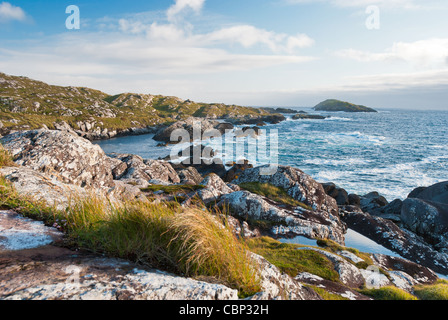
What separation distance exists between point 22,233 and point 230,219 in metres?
11.3

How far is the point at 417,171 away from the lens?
2062 inches

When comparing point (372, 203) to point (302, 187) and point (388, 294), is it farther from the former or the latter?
point (388, 294)

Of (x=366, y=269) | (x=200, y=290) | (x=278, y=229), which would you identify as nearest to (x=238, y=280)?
(x=200, y=290)

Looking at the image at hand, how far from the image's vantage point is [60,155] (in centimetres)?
1412

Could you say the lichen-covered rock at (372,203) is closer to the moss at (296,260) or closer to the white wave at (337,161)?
the white wave at (337,161)

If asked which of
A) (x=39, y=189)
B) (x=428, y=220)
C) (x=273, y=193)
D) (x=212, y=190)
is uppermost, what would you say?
(x=39, y=189)

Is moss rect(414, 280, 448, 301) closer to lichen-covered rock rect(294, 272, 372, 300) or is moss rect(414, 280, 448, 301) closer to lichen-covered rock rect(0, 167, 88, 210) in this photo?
lichen-covered rock rect(294, 272, 372, 300)

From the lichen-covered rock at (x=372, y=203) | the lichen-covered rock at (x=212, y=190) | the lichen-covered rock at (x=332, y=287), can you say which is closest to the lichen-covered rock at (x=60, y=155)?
the lichen-covered rock at (x=212, y=190)

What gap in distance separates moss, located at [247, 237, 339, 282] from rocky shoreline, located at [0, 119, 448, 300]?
279 millimetres

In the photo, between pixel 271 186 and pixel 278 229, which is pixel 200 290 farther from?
pixel 271 186

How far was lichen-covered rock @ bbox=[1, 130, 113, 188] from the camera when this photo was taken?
13.2 metres

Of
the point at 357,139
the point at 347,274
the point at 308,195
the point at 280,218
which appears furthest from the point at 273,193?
the point at 357,139

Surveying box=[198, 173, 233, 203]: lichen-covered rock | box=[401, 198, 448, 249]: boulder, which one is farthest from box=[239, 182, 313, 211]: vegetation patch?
box=[401, 198, 448, 249]: boulder

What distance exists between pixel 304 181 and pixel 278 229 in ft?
28.6
